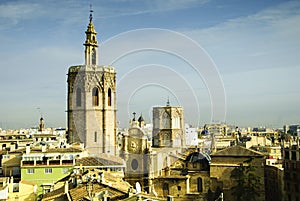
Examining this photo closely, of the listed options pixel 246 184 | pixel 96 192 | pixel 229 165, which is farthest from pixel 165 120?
pixel 96 192

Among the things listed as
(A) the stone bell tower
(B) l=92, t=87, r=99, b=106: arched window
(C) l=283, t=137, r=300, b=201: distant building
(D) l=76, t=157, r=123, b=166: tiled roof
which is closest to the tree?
(C) l=283, t=137, r=300, b=201: distant building

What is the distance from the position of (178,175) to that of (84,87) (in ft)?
42.0

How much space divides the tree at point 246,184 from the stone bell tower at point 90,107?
12578mm

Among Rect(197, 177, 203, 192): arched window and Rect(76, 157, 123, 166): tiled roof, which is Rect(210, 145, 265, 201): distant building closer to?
Rect(197, 177, 203, 192): arched window

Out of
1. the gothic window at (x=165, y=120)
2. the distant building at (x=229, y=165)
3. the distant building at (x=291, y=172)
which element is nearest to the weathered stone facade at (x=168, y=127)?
the gothic window at (x=165, y=120)

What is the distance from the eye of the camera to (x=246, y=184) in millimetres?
36406

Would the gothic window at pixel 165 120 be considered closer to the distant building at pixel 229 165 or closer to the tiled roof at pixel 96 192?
the distant building at pixel 229 165

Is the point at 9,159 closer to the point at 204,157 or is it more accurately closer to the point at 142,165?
the point at 142,165

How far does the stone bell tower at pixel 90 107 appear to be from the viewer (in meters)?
40.2

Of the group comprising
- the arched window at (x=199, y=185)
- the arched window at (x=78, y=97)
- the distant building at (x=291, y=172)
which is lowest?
the arched window at (x=199, y=185)

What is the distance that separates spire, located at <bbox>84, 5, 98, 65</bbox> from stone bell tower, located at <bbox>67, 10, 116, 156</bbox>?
1005mm

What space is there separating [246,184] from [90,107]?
54.1ft

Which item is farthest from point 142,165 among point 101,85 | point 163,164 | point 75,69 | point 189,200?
point 75,69

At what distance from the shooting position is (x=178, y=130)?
174 feet
